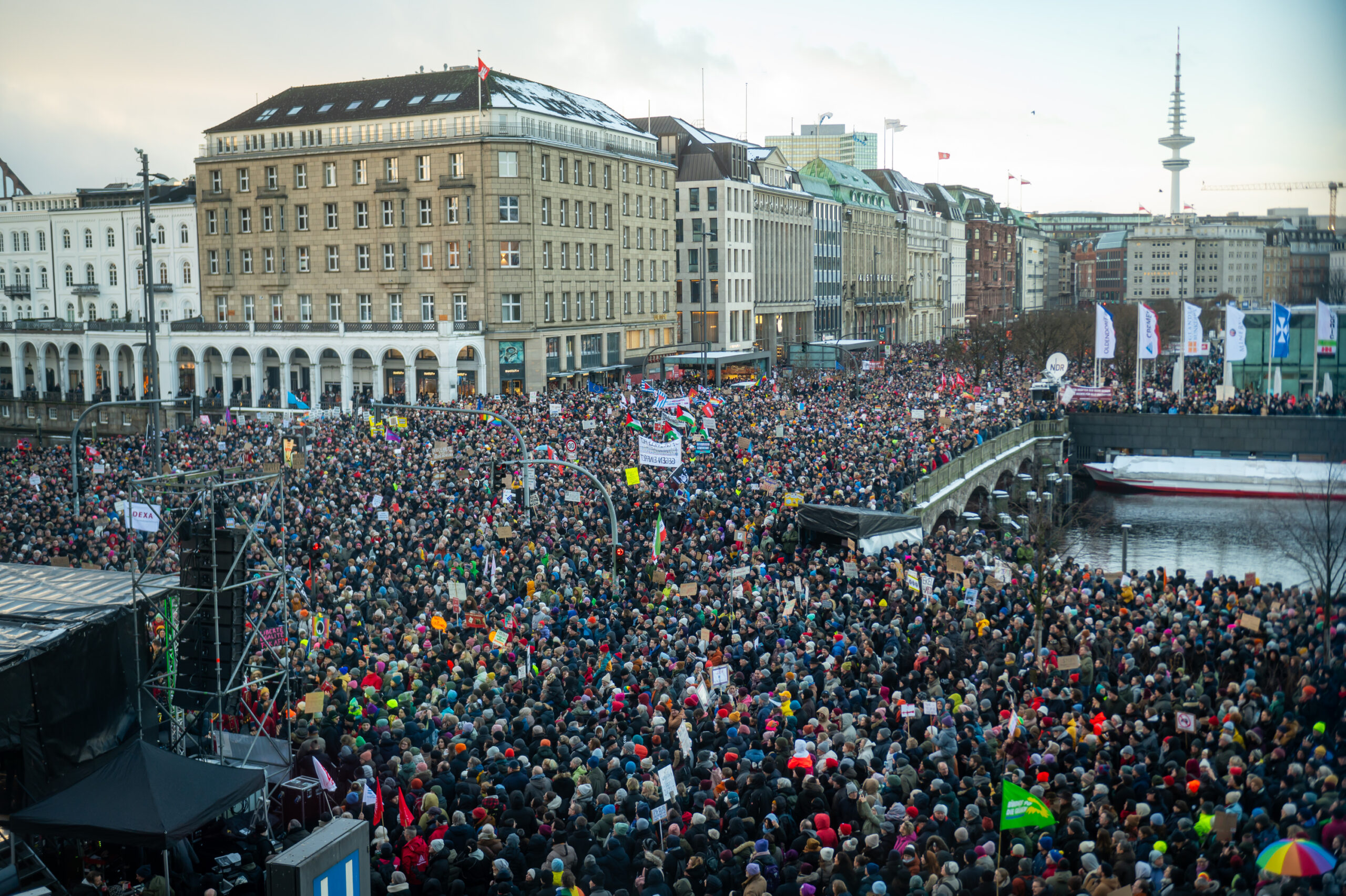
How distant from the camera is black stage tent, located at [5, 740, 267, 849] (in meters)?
12.5

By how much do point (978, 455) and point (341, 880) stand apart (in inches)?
1598

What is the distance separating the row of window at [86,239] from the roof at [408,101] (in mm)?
13087

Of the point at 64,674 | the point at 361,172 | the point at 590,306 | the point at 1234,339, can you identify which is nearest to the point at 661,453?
the point at 64,674

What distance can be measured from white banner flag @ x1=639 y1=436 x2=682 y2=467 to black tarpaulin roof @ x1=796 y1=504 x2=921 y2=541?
11.1ft

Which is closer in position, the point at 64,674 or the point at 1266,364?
the point at 64,674

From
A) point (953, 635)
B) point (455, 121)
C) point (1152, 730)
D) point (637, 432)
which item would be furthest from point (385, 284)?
point (1152, 730)

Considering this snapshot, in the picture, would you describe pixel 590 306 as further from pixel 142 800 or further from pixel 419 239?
pixel 142 800

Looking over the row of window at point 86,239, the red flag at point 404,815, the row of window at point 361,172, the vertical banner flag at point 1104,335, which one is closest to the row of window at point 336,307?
Result: the row of window at point 361,172

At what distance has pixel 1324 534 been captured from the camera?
1789 cm

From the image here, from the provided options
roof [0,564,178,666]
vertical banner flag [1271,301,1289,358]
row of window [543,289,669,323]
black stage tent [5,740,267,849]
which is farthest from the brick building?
black stage tent [5,740,267,849]

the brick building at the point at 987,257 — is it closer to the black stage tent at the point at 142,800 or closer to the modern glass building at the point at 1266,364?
the modern glass building at the point at 1266,364

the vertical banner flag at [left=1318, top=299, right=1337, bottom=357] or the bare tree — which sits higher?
the vertical banner flag at [left=1318, top=299, right=1337, bottom=357]

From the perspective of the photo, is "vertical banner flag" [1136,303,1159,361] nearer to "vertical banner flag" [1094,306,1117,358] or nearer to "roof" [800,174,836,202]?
"vertical banner flag" [1094,306,1117,358]

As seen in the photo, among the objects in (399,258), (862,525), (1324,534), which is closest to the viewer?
(1324,534)
